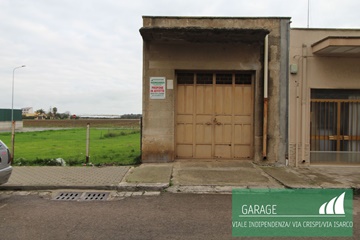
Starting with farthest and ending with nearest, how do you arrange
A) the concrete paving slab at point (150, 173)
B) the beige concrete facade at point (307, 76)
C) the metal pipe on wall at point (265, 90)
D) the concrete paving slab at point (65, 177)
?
A: the beige concrete facade at point (307, 76)
the metal pipe on wall at point (265, 90)
the concrete paving slab at point (150, 173)
the concrete paving slab at point (65, 177)

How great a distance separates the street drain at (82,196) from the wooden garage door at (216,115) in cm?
398

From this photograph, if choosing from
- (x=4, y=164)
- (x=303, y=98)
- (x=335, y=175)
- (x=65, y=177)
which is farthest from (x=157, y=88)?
(x=335, y=175)

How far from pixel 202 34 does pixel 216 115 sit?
2655mm

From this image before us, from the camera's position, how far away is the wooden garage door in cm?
991

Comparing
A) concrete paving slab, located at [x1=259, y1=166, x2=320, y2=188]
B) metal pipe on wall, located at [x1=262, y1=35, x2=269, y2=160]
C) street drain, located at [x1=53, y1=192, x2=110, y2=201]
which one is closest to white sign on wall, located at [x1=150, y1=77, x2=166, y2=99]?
metal pipe on wall, located at [x1=262, y1=35, x2=269, y2=160]

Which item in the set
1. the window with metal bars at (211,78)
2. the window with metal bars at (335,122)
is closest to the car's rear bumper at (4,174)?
the window with metal bars at (211,78)

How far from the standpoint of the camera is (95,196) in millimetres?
6262

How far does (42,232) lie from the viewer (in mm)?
4242

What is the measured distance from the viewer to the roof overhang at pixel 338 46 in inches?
327

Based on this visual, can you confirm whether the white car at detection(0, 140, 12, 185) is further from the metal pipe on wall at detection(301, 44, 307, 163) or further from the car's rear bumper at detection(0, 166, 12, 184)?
the metal pipe on wall at detection(301, 44, 307, 163)

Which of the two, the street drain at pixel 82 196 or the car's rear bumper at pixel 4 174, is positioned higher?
the car's rear bumper at pixel 4 174

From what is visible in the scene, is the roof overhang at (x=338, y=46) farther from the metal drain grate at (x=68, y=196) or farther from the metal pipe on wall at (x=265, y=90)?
the metal drain grate at (x=68, y=196)

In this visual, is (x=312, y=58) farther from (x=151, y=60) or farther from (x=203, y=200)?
(x=203, y=200)

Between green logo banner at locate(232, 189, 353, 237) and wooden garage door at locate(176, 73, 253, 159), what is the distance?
3.38 meters
